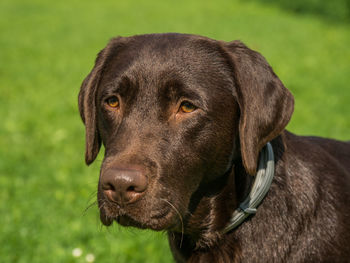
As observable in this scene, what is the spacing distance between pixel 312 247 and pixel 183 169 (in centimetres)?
91

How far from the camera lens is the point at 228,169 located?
3.18 meters

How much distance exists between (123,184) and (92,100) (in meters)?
1.08

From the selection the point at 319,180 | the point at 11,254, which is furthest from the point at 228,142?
the point at 11,254

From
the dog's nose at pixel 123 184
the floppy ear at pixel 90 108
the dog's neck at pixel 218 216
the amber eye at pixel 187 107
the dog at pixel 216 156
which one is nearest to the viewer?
the dog's nose at pixel 123 184

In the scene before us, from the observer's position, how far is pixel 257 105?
9.80 ft

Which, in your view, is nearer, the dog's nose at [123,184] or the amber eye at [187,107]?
the dog's nose at [123,184]

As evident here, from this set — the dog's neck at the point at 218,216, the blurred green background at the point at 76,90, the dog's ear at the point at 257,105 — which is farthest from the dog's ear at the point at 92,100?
the dog's ear at the point at 257,105

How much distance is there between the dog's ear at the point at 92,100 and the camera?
351 cm

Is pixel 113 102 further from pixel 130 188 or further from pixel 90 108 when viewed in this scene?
pixel 130 188

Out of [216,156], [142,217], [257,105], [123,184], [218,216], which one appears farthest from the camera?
[218,216]

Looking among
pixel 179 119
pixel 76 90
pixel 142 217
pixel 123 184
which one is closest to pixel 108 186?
pixel 123 184

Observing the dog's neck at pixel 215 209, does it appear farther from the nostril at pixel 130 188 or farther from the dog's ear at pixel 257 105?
the nostril at pixel 130 188

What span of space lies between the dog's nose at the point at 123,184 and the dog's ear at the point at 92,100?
0.86 metres

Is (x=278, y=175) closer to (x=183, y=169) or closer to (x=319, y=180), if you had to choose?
(x=319, y=180)
